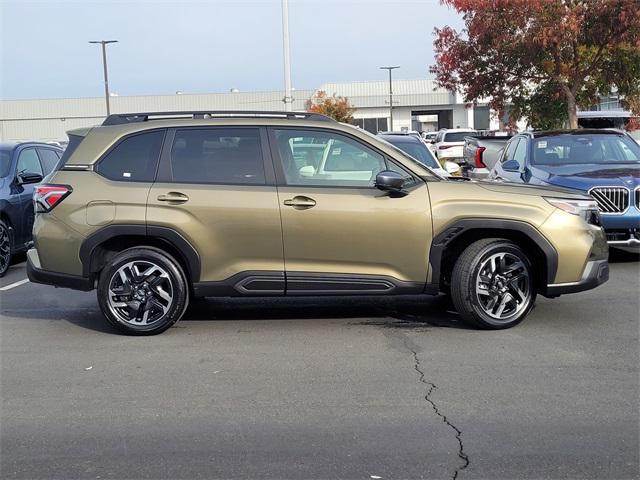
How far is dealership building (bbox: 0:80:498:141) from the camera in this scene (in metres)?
59.6

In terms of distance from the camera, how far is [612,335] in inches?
250

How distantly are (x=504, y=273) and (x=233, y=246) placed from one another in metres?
2.37

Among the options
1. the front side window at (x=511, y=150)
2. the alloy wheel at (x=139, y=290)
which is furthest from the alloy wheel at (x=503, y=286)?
the front side window at (x=511, y=150)

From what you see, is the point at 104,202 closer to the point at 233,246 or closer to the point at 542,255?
the point at 233,246

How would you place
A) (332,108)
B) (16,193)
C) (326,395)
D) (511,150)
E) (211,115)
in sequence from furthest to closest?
(332,108) < (511,150) < (16,193) < (211,115) < (326,395)

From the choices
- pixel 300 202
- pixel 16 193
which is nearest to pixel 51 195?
pixel 300 202

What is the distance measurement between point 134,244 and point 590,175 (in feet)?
19.7

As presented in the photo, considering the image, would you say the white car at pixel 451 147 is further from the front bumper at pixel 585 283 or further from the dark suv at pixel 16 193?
the front bumper at pixel 585 283

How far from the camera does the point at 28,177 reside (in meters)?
10.6

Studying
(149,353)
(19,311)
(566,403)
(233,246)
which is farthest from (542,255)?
(19,311)

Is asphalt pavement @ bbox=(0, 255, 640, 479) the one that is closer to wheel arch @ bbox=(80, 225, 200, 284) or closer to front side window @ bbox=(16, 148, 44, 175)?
wheel arch @ bbox=(80, 225, 200, 284)

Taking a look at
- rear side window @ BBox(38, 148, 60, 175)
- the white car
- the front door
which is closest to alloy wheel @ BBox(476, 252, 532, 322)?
the front door

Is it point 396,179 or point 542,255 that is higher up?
point 396,179

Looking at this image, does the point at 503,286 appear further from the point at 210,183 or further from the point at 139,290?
the point at 139,290
